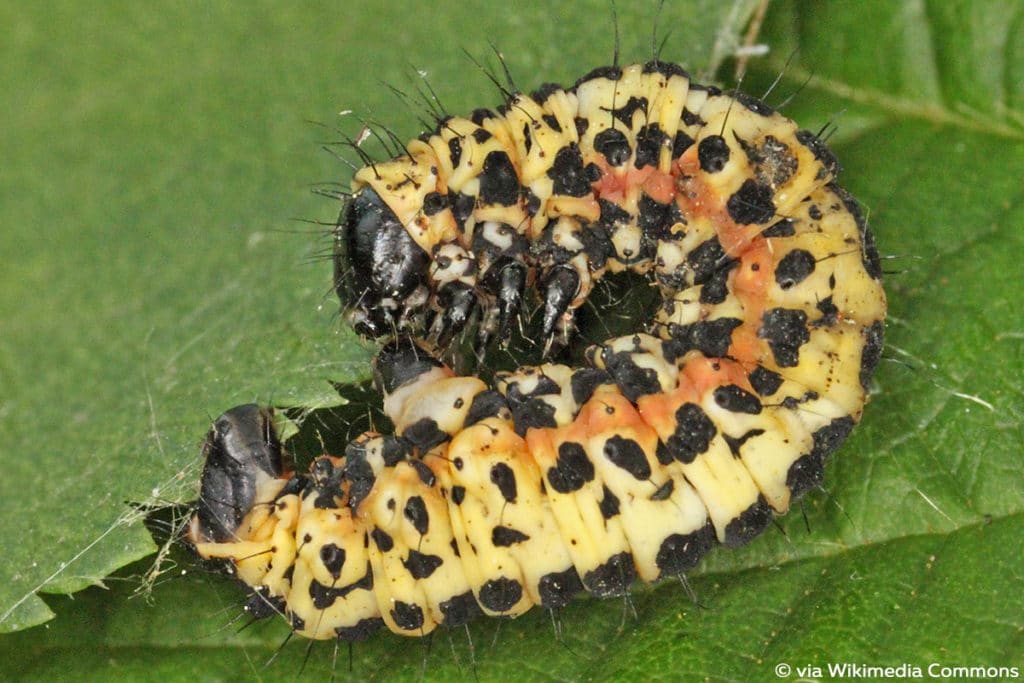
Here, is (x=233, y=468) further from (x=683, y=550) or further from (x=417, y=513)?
(x=683, y=550)

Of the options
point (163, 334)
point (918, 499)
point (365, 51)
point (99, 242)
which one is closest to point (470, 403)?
point (918, 499)

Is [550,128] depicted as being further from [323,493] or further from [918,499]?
[918,499]

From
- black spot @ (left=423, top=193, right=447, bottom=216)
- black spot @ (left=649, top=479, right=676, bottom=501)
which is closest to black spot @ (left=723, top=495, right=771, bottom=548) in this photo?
black spot @ (left=649, top=479, right=676, bottom=501)

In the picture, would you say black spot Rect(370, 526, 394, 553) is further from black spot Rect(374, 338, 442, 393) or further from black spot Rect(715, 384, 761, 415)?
black spot Rect(715, 384, 761, 415)

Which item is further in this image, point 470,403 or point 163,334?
point 163,334

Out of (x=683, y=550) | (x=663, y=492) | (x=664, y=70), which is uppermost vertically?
(x=664, y=70)

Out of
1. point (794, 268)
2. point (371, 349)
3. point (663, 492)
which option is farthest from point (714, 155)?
point (371, 349)

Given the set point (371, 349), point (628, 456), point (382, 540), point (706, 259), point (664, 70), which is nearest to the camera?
point (628, 456)
